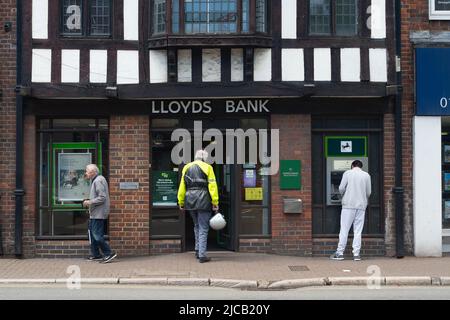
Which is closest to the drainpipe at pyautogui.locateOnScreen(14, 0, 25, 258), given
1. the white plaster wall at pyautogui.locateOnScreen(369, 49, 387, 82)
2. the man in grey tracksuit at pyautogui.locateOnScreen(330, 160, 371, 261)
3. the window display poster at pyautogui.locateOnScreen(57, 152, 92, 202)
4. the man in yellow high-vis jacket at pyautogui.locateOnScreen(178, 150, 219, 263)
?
the window display poster at pyautogui.locateOnScreen(57, 152, 92, 202)

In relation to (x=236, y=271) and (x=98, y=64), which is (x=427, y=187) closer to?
(x=236, y=271)

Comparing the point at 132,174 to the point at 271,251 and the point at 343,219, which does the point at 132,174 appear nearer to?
the point at 271,251

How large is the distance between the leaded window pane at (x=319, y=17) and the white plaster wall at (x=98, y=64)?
13.0ft

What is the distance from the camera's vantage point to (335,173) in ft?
45.1

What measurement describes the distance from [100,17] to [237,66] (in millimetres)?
2793

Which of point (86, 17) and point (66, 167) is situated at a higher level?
point (86, 17)

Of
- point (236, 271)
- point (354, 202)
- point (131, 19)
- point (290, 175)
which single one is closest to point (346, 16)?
point (290, 175)

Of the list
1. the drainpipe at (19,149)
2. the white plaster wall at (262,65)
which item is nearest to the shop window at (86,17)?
the drainpipe at (19,149)

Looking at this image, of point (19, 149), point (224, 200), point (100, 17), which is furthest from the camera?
point (224, 200)

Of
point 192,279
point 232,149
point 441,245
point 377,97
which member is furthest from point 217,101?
point 441,245

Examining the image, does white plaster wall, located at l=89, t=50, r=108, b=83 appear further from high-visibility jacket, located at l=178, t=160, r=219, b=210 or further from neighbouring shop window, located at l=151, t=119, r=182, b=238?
high-visibility jacket, located at l=178, t=160, r=219, b=210

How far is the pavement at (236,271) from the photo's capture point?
10977 mm

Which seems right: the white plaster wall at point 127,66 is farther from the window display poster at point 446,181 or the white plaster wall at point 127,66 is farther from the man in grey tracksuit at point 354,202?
the window display poster at point 446,181

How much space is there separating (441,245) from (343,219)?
203cm
